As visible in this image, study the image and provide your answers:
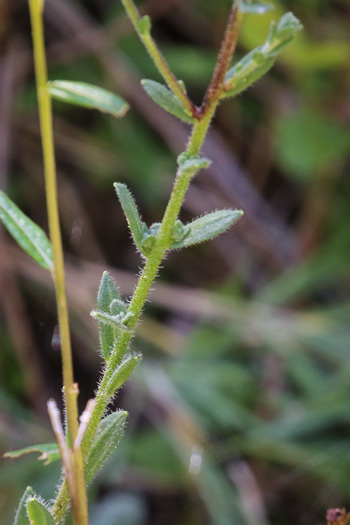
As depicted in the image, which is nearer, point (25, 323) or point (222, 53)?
point (222, 53)

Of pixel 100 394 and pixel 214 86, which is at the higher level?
pixel 214 86

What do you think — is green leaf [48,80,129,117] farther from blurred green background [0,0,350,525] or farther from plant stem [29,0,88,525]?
blurred green background [0,0,350,525]

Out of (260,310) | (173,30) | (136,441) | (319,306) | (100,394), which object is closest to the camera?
(100,394)

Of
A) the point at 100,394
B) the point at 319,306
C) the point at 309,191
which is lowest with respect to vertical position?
the point at 100,394

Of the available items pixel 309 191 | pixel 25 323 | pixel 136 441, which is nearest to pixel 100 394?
pixel 136 441

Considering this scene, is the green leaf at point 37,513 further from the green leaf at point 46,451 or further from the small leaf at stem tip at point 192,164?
the small leaf at stem tip at point 192,164

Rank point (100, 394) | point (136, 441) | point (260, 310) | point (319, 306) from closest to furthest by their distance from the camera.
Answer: point (100, 394) → point (136, 441) → point (260, 310) → point (319, 306)

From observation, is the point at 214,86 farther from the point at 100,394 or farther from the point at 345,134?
the point at 345,134

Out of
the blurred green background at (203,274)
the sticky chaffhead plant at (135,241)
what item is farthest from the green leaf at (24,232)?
the blurred green background at (203,274)
